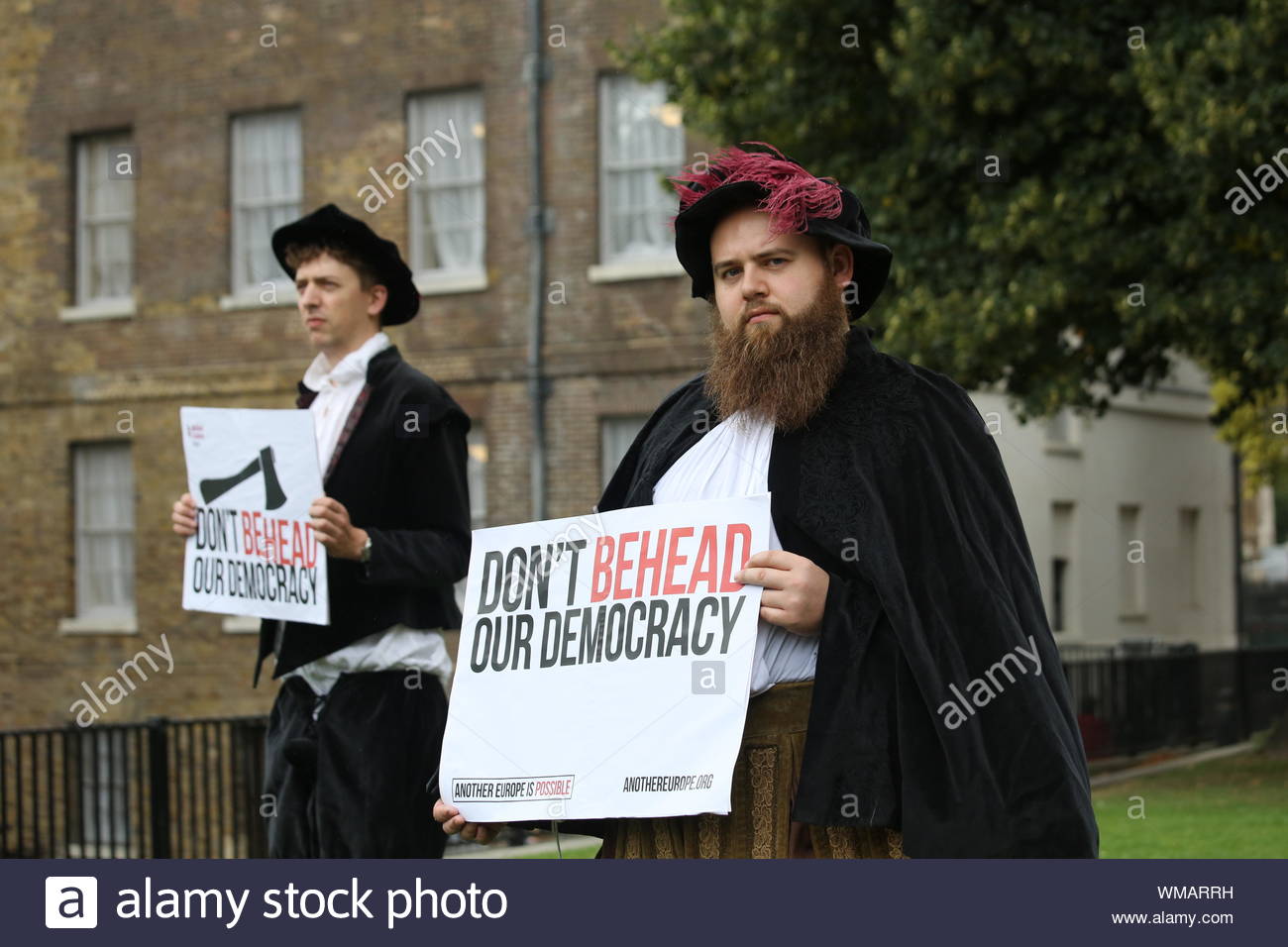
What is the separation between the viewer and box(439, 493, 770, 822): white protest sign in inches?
160

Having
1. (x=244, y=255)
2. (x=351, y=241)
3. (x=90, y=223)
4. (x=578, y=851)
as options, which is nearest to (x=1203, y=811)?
(x=578, y=851)

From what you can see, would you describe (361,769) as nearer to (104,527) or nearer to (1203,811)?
(1203,811)

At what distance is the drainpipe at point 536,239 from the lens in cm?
2253

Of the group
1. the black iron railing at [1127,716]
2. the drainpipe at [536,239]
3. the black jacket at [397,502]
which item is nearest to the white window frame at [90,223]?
the black iron railing at [1127,716]

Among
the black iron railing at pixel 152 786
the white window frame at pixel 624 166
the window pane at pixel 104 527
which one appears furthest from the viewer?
the window pane at pixel 104 527

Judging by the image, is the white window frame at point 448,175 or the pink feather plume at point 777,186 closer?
the pink feather plume at point 777,186

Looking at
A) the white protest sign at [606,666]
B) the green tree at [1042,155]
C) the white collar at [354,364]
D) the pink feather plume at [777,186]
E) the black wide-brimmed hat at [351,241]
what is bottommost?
the white protest sign at [606,666]

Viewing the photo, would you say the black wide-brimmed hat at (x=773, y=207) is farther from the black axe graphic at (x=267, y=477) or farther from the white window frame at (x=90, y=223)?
the white window frame at (x=90, y=223)

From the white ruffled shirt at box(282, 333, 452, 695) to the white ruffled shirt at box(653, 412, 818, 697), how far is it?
4.98 ft

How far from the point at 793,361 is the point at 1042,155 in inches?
461

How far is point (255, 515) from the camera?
623cm

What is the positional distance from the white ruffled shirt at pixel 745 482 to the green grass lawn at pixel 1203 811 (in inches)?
319

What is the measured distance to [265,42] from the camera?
24406mm
